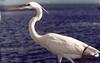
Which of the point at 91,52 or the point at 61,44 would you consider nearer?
the point at 91,52

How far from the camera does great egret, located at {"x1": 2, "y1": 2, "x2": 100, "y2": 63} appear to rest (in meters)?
5.95

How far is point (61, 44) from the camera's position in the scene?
21.0ft

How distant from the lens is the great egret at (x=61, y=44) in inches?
234

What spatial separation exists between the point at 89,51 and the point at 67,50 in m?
0.57

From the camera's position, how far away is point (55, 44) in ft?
21.3

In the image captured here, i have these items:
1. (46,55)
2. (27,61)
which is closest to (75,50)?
(27,61)

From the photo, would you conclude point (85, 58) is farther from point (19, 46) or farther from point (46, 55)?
point (19, 46)

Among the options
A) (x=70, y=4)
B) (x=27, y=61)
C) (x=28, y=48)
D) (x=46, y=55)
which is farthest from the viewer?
(x=70, y=4)

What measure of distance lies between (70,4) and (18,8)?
128661 mm

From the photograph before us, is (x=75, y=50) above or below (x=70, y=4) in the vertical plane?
above

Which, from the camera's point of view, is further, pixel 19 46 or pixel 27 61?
pixel 19 46

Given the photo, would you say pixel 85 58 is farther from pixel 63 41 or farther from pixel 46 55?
pixel 46 55

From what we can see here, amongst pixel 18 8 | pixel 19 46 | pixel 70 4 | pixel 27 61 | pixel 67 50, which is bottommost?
pixel 70 4

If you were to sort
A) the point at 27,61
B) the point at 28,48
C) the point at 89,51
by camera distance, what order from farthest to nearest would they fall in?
the point at 28,48
the point at 27,61
the point at 89,51
